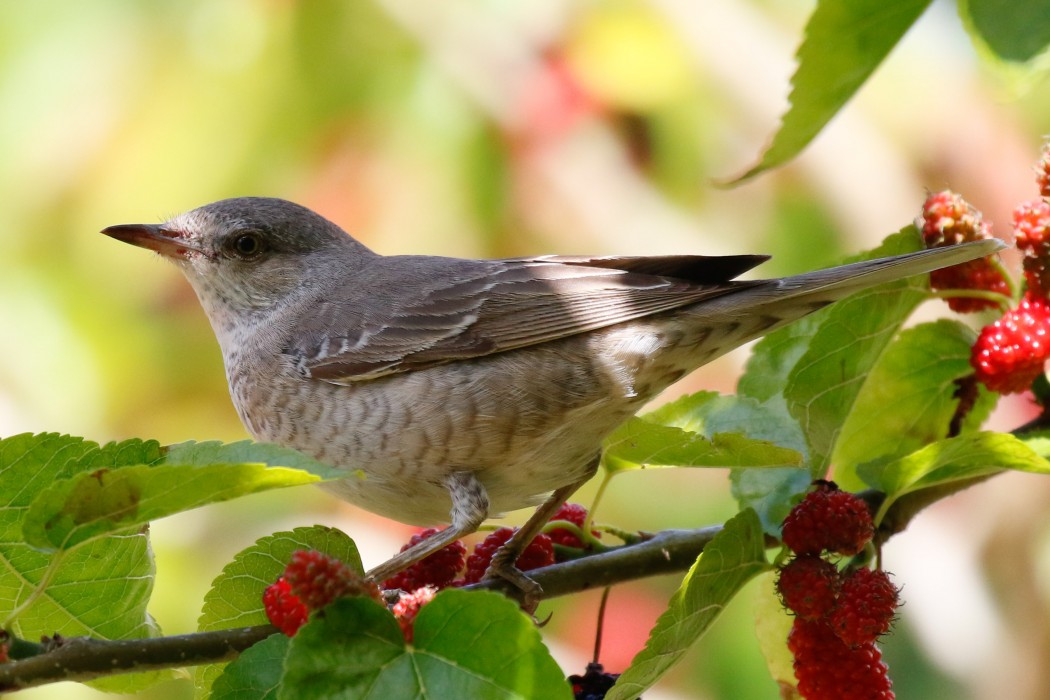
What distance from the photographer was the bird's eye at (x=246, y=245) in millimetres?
4102

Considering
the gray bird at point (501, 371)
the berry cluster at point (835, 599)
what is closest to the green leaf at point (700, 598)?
the berry cluster at point (835, 599)

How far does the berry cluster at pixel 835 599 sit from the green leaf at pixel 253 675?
40.7 inches

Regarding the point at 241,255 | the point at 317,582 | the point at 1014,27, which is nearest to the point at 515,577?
the point at 317,582

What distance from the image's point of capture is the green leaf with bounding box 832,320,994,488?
2.76m

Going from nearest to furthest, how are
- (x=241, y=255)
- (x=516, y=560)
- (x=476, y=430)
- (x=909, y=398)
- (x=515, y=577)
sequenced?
(x=515, y=577)
(x=516, y=560)
(x=909, y=398)
(x=476, y=430)
(x=241, y=255)

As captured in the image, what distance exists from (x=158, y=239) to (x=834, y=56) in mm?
2487

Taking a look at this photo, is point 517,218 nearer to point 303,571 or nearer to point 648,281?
point 648,281

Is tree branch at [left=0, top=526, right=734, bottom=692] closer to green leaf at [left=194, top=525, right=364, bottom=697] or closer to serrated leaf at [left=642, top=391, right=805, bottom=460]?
green leaf at [left=194, top=525, right=364, bottom=697]

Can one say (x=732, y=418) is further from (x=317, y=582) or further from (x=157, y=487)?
(x=157, y=487)

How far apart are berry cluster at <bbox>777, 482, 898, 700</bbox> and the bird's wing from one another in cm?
87

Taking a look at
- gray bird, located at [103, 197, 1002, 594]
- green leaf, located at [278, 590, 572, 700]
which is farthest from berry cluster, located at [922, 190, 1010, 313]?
green leaf, located at [278, 590, 572, 700]

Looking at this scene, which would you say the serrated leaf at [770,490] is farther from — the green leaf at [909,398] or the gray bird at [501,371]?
the gray bird at [501,371]

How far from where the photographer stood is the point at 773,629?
285cm

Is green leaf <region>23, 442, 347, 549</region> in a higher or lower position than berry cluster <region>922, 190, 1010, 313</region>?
lower
